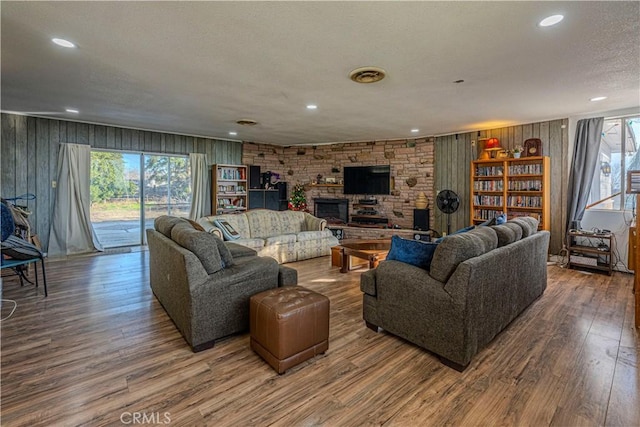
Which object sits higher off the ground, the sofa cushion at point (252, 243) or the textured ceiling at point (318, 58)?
the textured ceiling at point (318, 58)

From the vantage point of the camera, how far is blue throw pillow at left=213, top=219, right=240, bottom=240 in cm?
488

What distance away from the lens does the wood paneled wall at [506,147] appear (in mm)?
5152

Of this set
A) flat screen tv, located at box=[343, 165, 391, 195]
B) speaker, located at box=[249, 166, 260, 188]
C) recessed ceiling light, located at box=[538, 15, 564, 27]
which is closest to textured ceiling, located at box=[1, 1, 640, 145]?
recessed ceiling light, located at box=[538, 15, 564, 27]

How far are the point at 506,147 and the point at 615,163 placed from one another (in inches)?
60.9

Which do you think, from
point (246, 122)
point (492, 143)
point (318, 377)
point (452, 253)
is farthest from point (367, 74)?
point (492, 143)

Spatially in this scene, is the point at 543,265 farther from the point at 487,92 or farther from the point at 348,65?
the point at 348,65

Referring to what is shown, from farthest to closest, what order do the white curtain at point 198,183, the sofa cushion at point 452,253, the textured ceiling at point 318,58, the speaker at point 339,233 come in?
the speaker at point 339,233 < the white curtain at point 198,183 < the sofa cushion at point 452,253 < the textured ceiling at point 318,58

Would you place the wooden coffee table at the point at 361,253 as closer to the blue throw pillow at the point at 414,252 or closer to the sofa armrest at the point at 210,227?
the blue throw pillow at the point at 414,252

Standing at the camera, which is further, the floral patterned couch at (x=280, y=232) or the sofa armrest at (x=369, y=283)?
the floral patterned couch at (x=280, y=232)

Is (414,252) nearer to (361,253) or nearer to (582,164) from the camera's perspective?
(361,253)

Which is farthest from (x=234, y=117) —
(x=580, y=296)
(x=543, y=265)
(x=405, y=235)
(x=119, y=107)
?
(x=580, y=296)

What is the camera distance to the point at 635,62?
283 cm

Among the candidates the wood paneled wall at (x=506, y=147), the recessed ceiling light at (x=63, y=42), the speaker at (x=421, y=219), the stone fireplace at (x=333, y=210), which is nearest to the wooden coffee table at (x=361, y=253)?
the speaker at (x=421, y=219)

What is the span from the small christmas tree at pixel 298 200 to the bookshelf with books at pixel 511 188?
402 cm
